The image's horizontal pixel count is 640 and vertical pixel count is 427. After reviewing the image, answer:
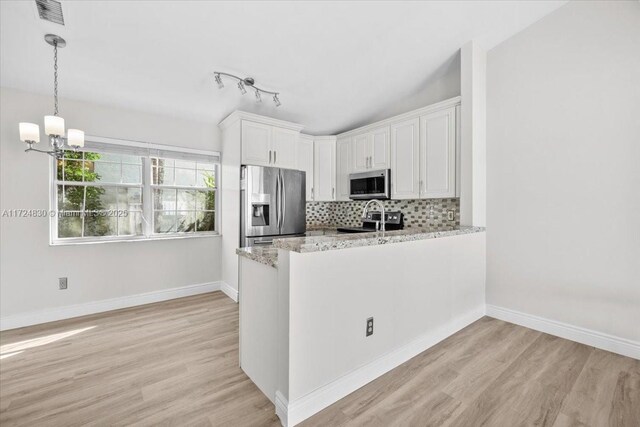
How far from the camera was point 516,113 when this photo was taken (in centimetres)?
288

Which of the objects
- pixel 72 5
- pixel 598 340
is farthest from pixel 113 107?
pixel 598 340

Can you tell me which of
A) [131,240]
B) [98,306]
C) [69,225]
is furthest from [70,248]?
[98,306]

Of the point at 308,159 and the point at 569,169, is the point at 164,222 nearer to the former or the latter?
the point at 308,159

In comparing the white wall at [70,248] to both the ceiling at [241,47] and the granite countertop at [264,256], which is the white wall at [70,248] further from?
the granite countertop at [264,256]

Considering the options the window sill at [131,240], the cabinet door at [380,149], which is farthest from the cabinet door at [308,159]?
the window sill at [131,240]

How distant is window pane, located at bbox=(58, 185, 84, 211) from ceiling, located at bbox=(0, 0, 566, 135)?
0.98 metres

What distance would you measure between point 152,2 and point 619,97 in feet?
12.3

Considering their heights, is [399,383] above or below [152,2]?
below

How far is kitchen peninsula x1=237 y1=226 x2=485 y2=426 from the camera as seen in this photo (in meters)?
1.52

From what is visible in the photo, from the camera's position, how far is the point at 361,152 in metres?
4.15

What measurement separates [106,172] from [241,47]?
7.26 feet

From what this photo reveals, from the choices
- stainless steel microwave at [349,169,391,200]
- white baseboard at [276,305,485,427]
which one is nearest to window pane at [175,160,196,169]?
stainless steel microwave at [349,169,391,200]

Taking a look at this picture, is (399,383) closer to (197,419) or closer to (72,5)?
(197,419)

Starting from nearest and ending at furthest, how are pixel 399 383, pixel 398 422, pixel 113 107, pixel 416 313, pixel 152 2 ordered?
pixel 398 422, pixel 399 383, pixel 152 2, pixel 416 313, pixel 113 107
